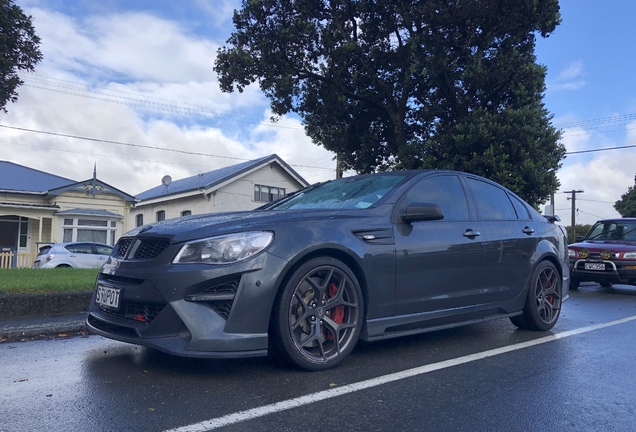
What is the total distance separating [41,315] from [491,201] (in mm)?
5133

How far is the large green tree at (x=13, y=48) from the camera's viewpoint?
8.20 m

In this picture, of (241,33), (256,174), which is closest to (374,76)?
(241,33)

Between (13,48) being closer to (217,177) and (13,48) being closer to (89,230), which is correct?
(89,230)

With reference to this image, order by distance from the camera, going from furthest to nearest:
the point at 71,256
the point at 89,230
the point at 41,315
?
the point at 89,230
the point at 71,256
the point at 41,315

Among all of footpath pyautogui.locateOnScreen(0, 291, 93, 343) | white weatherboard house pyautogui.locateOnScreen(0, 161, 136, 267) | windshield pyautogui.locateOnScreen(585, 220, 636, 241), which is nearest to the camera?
footpath pyautogui.locateOnScreen(0, 291, 93, 343)

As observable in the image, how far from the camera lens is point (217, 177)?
2798 cm

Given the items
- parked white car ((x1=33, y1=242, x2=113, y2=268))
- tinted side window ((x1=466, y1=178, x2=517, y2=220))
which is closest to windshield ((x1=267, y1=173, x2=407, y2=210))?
tinted side window ((x1=466, y1=178, x2=517, y2=220))

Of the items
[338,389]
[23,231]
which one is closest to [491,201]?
[338,389]

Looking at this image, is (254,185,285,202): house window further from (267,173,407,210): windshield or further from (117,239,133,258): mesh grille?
(117,239,133,258): mesh grille

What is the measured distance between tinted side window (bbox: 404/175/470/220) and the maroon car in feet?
21.2

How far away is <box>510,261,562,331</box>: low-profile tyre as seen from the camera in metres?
5.46

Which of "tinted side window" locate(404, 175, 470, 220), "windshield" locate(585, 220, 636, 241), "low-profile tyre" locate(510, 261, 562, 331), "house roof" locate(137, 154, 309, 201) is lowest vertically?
"low-profile tyre" locate(510, 261, 562, 331)

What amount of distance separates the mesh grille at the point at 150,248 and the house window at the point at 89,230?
75.2 feet

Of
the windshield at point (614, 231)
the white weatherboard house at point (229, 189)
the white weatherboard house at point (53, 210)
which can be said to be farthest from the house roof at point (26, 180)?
the windshield at point (614, 231)
